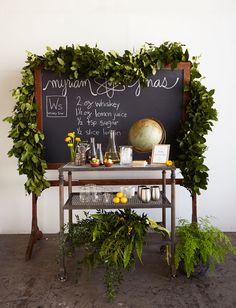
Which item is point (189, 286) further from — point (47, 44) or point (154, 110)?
point (47, 44)

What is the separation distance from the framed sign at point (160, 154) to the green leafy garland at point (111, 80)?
36 cm

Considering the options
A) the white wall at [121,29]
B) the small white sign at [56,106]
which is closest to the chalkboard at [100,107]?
the small white sign at [56,106]

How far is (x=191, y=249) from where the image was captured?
2.20m

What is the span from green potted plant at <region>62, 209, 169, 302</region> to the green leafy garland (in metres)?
0.63

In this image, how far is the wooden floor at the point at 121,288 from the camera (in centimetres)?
201

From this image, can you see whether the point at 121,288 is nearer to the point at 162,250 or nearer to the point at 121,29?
the point at 162,250

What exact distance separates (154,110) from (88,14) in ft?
3.99

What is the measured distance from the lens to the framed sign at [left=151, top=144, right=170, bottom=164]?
241cm

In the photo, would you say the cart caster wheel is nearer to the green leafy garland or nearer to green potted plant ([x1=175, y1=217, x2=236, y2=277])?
green potted plant ([x1=175, y1=217, x2=236, y2=277])

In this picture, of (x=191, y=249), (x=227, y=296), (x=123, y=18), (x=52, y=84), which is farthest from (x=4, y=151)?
(x=227, y=296)

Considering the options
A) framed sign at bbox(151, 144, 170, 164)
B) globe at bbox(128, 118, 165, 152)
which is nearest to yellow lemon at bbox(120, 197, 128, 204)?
framed sign at bbox(151, 144, 170, 164)

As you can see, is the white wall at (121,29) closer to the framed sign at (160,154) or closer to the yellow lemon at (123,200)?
the framed sign at (160,154)

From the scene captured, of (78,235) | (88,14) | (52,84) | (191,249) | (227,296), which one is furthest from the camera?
(88,14)

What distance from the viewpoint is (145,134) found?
257 centimetres
